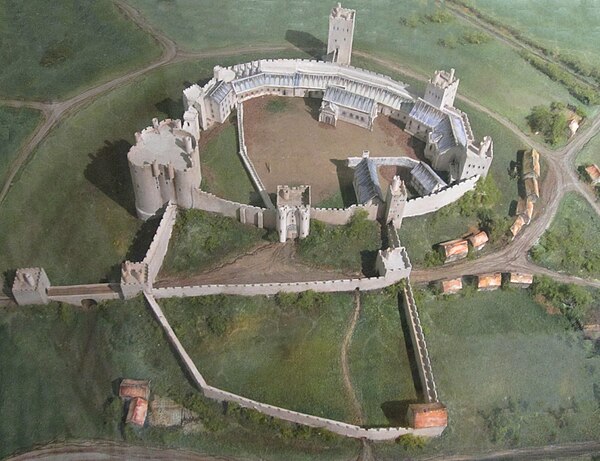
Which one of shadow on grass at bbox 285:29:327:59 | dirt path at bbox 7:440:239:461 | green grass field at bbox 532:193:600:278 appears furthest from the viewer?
shadow on grass at bbox 285:29:327:59

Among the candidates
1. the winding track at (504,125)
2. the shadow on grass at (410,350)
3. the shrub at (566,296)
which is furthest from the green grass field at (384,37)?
the shadow on grass at (410,350)

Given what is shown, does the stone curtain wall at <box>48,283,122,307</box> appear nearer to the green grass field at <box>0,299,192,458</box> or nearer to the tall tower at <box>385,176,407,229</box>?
the green grass field at <box>0,299,192,458</box>

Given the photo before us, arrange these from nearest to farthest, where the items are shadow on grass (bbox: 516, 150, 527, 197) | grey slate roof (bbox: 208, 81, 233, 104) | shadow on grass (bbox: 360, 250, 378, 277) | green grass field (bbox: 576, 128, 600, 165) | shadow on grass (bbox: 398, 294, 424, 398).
→ shadow on grass (bbox: 398, 294, 424, 398) → shadow on grass (bbox: 360, 250, 378, 277) → shadow on grass (bbox: 516, 150, 527, 197) → grey slate roof (bbox: 208, 81, 233, 104) → green grass field (bbox: 576, 128, 600, 165)

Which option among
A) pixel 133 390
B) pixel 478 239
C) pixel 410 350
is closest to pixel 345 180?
pixel 478 239

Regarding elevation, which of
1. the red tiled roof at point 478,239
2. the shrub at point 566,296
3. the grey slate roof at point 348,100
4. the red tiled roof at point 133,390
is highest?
the grey slate roof at point 348,100

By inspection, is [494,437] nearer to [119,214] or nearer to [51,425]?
[51,425]

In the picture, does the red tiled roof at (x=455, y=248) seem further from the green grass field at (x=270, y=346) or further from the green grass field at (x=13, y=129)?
the green grass field at (x=13, y=129)

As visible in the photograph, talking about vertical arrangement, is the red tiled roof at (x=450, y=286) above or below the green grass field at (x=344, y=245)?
below

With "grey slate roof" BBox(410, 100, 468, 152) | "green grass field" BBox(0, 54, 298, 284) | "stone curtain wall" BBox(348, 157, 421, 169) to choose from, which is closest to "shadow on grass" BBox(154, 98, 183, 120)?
"green grass field" BBox(0, 54, 298, 284)
